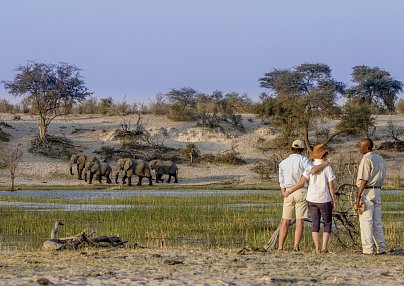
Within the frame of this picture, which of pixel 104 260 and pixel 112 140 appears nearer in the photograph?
pixel 104 260

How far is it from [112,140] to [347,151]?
13.3 meters

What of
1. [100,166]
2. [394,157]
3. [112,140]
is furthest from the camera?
[112,140]

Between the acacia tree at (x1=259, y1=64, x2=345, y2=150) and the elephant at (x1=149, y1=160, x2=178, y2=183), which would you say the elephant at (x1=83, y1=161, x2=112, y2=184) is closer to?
the elephant at (x1=149, y1=160, x2=178, y2=183)

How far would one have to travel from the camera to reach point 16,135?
Answer: 51250 mm

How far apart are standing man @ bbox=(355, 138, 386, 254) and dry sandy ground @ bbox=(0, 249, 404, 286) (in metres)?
0.33

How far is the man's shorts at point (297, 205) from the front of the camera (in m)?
13.3

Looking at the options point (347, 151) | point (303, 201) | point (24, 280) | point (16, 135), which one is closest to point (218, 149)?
point (347, 151)

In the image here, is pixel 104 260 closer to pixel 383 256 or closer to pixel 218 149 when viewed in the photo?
pixel 383 256

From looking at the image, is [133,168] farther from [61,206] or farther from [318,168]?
[318,168]

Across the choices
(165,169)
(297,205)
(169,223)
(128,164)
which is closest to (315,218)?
(297,205)

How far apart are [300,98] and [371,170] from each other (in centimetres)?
4208

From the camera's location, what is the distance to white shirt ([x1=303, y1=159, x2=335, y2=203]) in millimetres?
12984

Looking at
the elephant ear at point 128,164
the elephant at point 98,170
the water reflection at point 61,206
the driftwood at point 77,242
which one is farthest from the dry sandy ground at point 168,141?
the driftwood at point 77,242

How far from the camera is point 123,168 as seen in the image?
44750 millimetres
